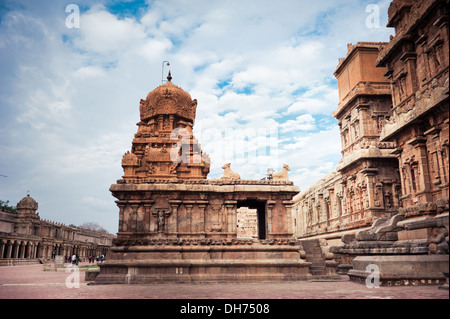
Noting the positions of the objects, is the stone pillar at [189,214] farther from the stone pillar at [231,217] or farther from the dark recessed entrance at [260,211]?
the dark recessed entrance at [260,211]

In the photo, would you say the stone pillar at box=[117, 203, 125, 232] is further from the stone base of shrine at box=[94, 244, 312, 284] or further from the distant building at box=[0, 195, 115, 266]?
the distant building at box=[0, 195, 115, 266]

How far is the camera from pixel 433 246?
14.2 metres

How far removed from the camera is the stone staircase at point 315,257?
63.4ft

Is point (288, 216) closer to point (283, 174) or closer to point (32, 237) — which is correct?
point (283, 174)

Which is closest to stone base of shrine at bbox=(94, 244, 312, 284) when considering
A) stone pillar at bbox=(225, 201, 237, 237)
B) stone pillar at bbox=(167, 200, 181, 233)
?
stone pillar at bbox=(225, 201, 237, 237)

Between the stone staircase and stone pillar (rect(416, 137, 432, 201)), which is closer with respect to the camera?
stone pillar (rect(416, 137, 432, 201))

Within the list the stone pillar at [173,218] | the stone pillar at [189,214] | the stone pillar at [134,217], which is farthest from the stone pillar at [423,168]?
the stone pillar at [134,217]

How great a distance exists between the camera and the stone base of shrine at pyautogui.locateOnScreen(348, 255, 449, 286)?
42.5 ft

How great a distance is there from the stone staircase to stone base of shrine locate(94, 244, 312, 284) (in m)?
0.85

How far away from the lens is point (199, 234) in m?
19.5

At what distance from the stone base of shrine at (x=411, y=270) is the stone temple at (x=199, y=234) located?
5.71 m
